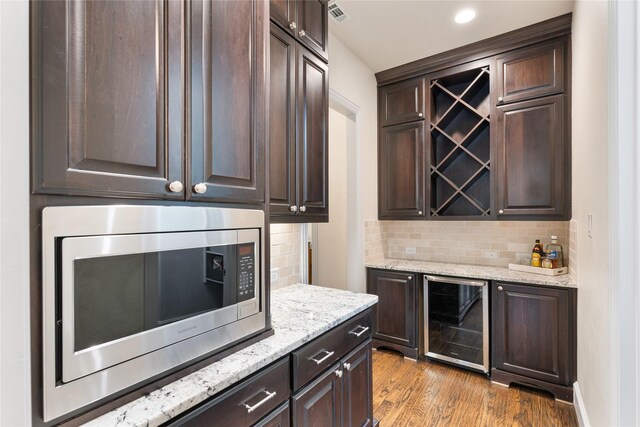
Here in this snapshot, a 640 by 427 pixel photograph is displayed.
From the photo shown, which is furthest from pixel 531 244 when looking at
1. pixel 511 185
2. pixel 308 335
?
pixel 308 335

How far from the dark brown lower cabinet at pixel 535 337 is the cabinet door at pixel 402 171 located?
1141mm

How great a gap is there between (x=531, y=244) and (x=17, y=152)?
→ 359cm

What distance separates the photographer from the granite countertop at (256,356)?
0.79 metres

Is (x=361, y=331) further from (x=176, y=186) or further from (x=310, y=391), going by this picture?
(x=176, y=186)

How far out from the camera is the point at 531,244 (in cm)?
294

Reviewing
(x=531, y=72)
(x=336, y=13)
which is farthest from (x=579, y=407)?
(x=336, y=13)

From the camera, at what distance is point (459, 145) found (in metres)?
3.09

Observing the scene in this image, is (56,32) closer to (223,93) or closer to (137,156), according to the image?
(137,156)

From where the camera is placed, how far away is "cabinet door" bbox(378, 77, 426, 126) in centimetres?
323

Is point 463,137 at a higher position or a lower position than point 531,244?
higher

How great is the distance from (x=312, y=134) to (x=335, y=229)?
2.17 m

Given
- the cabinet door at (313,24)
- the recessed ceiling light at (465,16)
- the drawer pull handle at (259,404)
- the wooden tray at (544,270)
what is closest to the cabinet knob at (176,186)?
the drawer pull handle at (259,404)

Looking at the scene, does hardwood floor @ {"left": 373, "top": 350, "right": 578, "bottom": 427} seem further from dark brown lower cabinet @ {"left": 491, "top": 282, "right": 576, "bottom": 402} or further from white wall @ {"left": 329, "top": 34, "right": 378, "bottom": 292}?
white wall @ {"left": 329, "top": 34, "right": 378, "bottom": 292}

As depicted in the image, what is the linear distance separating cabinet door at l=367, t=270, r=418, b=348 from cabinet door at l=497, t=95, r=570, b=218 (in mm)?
1133
